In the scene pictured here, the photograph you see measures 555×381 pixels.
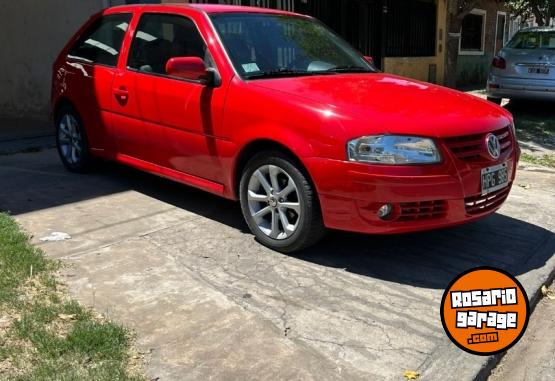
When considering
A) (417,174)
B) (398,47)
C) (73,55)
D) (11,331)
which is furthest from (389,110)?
(398,47)

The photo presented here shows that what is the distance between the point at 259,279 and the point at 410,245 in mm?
1253

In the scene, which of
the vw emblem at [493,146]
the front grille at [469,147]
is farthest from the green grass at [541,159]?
the front grille at [469,147]

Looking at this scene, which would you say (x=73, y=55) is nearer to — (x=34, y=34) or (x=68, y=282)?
(x=68, y=282)

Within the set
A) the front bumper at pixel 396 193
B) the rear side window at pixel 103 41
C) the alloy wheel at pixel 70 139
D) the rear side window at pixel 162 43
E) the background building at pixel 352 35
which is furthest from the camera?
the background building at pixel 352 35

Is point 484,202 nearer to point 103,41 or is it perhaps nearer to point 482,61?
point 103,41

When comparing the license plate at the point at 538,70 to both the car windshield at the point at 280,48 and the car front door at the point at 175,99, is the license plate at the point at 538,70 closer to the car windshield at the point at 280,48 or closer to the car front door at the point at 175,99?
the car windshield at the point at 280,48

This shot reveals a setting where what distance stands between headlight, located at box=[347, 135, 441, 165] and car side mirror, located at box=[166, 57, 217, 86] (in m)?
1.29

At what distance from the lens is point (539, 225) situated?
16.3ft

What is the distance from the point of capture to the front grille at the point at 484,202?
3883 millimetres

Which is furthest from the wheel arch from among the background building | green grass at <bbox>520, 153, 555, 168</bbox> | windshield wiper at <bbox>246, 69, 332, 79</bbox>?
green grass at <bbox>520, 153, 555, 168</bbox>

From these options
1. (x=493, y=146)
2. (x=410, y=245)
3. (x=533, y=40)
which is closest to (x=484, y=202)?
(x=493, y=146)

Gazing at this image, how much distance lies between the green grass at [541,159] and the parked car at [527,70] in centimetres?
302

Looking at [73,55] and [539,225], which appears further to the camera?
[73,55]

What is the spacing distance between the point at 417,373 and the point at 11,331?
199 centimetres
